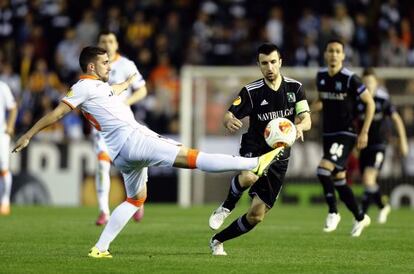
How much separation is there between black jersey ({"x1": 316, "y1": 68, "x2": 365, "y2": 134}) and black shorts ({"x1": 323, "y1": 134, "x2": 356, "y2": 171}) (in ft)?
0.32

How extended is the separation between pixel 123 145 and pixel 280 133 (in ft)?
4.89

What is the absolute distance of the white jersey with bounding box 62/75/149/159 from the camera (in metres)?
9.88

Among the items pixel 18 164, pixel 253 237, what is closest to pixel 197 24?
pixel 18 164

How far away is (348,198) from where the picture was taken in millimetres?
13961

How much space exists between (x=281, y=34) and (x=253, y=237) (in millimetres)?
12159

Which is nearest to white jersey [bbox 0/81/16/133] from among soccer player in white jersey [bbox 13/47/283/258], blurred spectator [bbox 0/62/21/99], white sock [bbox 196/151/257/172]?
blurred spectator [bbox 0/62/21/99]

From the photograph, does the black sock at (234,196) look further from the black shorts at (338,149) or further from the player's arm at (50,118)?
the black shorts at (338,149)

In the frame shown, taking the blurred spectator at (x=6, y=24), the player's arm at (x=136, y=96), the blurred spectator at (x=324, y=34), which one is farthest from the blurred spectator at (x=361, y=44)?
the player's arm at (x=136, y=96)

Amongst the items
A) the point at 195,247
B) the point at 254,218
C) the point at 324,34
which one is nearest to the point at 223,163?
the point at 254,218

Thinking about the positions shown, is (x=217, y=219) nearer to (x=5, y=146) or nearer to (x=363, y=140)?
(x=363, y=140)

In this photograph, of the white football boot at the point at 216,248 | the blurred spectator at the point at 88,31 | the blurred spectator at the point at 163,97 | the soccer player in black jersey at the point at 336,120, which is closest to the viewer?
the white football boot at the point at 216,248

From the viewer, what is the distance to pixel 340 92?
A: 1405cm

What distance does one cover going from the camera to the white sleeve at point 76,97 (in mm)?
9883

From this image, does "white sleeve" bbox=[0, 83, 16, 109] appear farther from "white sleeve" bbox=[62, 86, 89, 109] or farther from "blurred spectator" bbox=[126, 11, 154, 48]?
"white sleeve" bbox=[62, 86, 89, 109]
